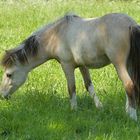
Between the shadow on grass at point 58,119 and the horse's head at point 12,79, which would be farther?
the horse's head at point 12,79

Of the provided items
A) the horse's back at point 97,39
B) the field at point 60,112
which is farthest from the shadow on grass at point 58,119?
the horse's back at point 97,39

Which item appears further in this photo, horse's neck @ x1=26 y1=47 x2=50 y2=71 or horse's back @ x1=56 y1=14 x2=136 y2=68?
horse's neck @ x1=26 y1=47 x2=50 y2=71

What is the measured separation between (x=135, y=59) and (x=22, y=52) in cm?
175

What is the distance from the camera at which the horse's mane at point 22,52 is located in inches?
273

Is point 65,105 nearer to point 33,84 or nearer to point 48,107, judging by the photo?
point 48,107

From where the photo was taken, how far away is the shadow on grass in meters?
5.70

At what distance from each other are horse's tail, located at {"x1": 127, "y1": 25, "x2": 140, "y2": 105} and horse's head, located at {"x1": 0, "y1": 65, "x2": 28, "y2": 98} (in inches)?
67.7

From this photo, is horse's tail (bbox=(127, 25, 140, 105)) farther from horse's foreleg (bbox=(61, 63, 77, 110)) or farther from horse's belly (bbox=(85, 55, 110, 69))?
horse's foreleg (bbox=(61, 63, 77, 110))

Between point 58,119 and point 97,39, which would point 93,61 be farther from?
point 58,119

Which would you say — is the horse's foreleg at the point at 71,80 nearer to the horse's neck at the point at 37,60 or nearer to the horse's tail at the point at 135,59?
the horse's neck at the point at 37,60

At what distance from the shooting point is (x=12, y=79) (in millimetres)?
7121

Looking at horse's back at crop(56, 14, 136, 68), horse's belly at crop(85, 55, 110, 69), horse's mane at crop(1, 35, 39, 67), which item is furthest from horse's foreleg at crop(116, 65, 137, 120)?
horse's mane at crop(1, 35, 39, 67)

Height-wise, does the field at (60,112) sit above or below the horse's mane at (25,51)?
below

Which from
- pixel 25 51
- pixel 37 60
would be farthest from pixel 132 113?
pixel 25 51
